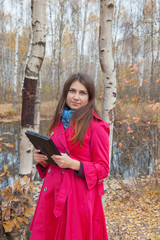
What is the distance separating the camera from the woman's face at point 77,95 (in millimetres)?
1565

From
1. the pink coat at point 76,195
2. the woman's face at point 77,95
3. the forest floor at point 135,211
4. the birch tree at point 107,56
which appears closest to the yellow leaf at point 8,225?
the pink coat at point 76,195

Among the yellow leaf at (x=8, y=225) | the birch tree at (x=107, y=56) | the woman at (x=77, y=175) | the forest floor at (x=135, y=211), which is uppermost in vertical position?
the birch tree at (x=107, y=56)

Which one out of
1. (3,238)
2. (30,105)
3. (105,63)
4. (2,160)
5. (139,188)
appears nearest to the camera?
(3,238)

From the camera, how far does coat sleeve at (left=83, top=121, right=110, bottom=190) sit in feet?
4.44

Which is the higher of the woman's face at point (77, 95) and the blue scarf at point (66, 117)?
the woman's face at point (77, 95)

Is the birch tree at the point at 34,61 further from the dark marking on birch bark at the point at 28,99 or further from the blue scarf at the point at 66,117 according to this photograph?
the blue scarf at the point at 66,117

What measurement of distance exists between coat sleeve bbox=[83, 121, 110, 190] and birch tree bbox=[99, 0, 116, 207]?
2.80 ft

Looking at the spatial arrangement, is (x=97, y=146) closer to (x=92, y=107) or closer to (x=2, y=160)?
(x=92, y=107)

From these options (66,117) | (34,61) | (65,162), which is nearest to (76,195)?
(65,162)

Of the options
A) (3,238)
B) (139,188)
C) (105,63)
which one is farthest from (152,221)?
(105,63)

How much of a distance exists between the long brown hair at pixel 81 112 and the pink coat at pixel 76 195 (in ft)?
0.15

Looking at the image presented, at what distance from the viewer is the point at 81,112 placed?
151cm

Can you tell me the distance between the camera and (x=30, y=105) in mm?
2023

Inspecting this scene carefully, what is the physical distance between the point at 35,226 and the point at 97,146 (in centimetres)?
76
